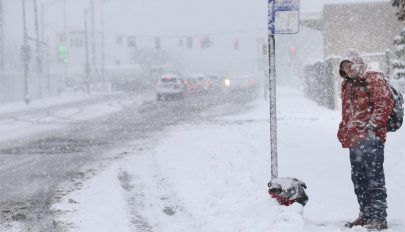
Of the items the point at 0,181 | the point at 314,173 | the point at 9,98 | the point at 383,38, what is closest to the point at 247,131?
the point at 314,173

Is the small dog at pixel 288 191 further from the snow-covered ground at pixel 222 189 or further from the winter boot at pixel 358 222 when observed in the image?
the winter boot at pixel 358 222

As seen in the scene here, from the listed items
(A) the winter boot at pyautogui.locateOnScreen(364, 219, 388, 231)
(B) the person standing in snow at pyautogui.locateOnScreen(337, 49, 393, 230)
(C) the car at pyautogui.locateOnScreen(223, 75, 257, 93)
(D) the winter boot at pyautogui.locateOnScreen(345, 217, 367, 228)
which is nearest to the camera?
(B) the person standing in snow at pyautogui.locateOnScreen(337, 49, 393, 230)

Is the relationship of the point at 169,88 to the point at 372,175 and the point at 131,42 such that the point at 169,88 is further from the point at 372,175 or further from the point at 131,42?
the point at 372,175

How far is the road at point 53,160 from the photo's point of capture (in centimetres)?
690

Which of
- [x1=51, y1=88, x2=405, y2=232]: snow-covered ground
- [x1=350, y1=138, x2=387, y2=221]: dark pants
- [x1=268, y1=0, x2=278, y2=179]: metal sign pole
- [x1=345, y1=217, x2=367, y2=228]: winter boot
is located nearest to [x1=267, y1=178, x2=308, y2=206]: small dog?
[x1=51, y1=88, x2=405, y2=232]: snow-covered ground

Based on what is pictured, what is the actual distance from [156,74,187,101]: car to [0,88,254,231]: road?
47.8ft

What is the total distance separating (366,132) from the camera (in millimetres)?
5293

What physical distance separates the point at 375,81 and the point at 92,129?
1327 centimetres

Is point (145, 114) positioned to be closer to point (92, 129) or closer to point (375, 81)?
point (92, 129)

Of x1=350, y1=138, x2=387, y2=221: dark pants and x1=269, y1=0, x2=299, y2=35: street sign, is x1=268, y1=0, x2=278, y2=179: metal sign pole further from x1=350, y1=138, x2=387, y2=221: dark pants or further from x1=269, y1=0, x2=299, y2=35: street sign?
x1=350, y1=138, x2=387, y2=221: dark pants

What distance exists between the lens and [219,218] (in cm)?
616

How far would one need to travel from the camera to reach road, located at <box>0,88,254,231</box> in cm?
690

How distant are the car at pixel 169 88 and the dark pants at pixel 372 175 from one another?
30.3 m

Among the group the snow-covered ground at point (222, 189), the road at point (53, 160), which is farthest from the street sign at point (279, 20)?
the road at point (53, 160)
